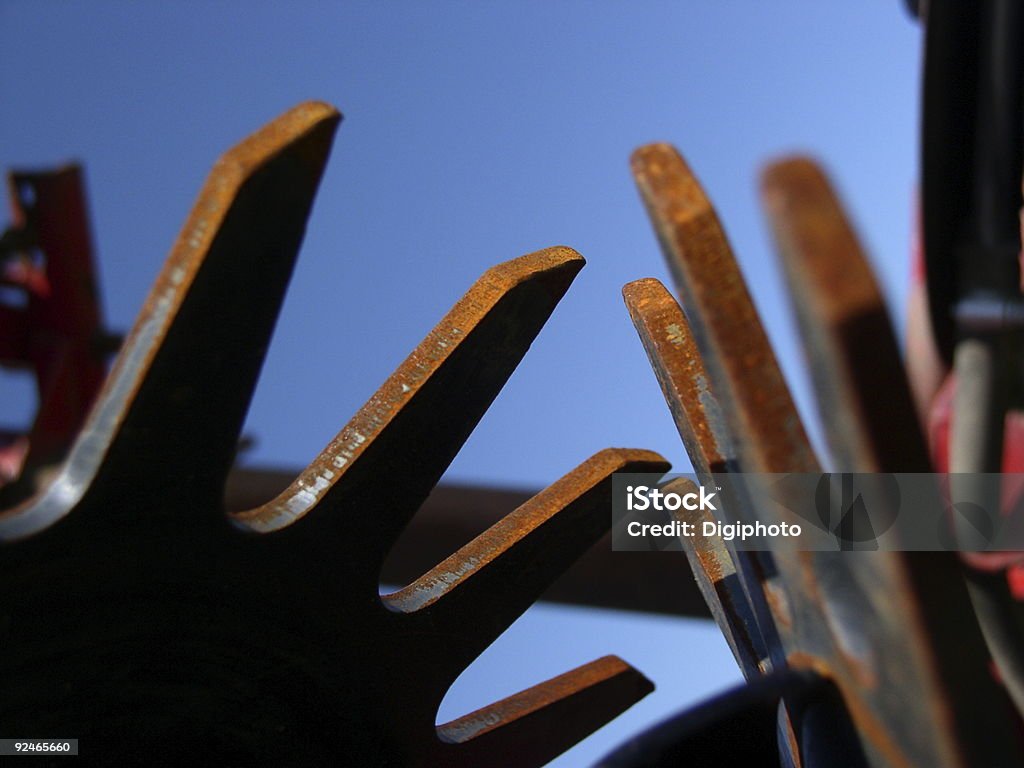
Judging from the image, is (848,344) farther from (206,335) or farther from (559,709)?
(559,709)

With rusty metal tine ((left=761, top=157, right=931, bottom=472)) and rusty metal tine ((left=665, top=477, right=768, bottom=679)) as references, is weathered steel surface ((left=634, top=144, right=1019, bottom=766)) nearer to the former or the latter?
rusty metal tine ((left=761, top=157, right=931, bottom=472))

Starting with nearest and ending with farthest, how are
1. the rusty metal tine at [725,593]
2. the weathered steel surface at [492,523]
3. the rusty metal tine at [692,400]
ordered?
the rusty metal tine at [692,400] < the rusty metal tine at [725,593] < the weathered steel surface at [492,523]

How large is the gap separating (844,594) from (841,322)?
28 centimetres

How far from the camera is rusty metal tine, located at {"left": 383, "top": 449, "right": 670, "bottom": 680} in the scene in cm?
159

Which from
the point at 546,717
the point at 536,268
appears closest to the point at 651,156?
the point at 536,268

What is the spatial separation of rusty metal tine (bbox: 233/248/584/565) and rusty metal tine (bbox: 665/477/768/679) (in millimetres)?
409

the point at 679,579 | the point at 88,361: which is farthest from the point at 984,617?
the point at 88,361

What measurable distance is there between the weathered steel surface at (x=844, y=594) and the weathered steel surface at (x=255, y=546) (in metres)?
0.41

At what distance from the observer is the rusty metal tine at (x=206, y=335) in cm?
116

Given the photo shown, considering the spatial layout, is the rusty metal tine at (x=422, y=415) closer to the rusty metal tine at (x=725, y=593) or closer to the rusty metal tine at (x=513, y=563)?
the rusty metal tine at (x=513, y=563)

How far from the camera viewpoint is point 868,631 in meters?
0.95

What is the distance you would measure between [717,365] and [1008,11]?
719 millimetres

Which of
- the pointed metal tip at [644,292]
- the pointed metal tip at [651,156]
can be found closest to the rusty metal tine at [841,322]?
A: the pointed metal tip at [651,156]

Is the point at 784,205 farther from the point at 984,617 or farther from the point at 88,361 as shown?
the point at 88,361
